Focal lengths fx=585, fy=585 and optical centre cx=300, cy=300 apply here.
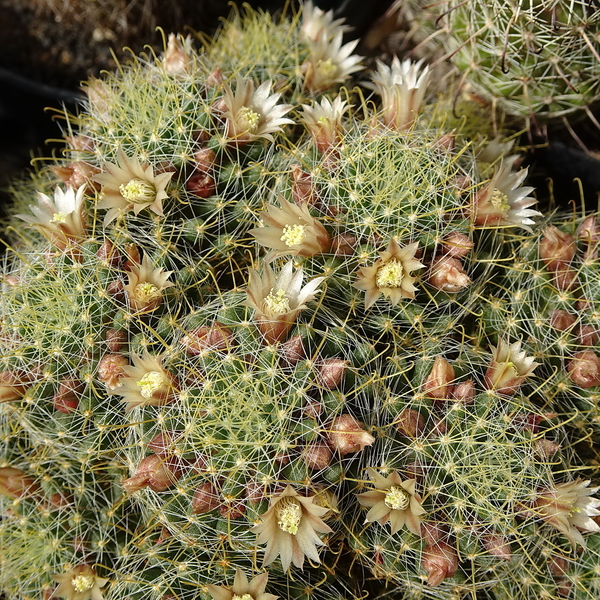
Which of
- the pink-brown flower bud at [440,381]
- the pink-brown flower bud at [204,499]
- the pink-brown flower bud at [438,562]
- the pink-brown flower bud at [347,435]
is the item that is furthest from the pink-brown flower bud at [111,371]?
the pink-brown flower bud at [438,562]

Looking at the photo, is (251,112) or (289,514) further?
(251,112)

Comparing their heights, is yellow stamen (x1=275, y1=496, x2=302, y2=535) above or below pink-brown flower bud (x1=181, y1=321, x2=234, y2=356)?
below

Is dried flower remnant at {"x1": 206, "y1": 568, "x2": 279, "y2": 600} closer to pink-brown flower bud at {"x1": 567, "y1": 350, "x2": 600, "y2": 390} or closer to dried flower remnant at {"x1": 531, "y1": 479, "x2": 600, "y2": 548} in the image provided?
dried flower remnant at {"x1": 531, "y1": 479, "x2": 600, "y2": 548}

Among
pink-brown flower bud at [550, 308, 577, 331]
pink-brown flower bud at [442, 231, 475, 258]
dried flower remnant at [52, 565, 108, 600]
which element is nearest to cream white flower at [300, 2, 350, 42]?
pink-brown flower bud at [442, 231, 475, 258]

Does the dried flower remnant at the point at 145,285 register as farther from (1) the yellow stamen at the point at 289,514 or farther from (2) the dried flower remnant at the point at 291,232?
(1) the yellow stamen at the point at 289,514

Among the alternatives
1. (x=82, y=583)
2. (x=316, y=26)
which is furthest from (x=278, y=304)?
(x=316, y=26)

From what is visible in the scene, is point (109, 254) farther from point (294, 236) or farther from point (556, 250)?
point (556, 250)

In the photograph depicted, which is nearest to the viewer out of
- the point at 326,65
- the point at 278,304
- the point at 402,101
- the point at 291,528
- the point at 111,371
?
the point at 291,528
